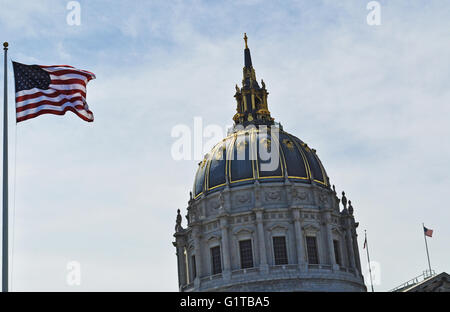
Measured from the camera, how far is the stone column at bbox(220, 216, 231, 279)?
89750 mm

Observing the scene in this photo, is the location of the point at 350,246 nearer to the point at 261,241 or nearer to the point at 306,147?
the point at 261,241

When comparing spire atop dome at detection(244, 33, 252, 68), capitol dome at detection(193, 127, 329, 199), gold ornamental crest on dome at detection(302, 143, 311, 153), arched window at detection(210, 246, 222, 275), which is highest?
spire atop dome at detection(244, 33, 252, 68)

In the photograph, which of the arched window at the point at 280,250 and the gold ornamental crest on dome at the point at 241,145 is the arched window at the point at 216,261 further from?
the gold ornamental crest on dome at the point at 241,145

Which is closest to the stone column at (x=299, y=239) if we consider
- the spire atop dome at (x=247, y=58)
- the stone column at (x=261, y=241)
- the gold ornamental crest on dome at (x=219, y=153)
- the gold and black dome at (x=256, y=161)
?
the stone column at (x=261, y=241)

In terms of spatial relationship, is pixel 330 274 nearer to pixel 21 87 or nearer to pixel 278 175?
→ pixel 278 175

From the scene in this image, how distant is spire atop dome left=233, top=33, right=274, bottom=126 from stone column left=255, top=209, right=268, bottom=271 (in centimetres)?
1665

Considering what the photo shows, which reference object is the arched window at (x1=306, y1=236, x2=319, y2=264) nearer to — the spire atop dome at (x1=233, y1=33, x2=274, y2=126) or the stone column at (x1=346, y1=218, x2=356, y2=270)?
the stone column at (x1=346, y1=218, x2=356, y2=270)

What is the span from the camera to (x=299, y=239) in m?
90.3

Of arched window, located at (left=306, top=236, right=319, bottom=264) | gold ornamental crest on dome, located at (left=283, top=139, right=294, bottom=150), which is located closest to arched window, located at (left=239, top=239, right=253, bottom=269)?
arched window, located at (left=306, top=236, right=319, bottom=264)

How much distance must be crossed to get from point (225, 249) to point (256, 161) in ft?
39.2

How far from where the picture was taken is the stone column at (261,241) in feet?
291

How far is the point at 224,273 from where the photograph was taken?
89812 millimetres
